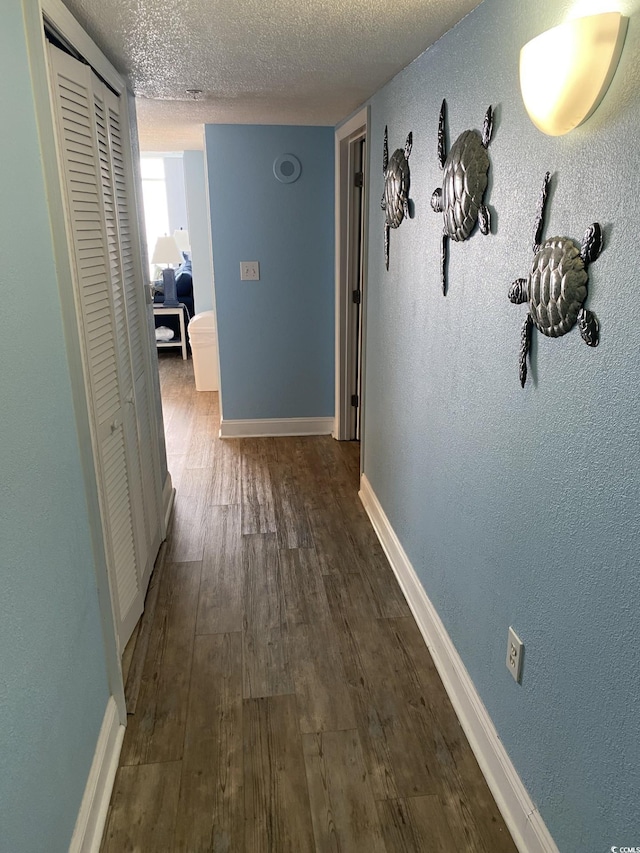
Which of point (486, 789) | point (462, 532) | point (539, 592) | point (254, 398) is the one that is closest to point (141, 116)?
point (254, 398)

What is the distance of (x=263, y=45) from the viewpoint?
2.08m

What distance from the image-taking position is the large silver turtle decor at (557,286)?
118 centimetres

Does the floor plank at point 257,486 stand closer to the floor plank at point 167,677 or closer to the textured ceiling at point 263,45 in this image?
the floor plank at point 167,677

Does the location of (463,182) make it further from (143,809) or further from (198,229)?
(198,229)

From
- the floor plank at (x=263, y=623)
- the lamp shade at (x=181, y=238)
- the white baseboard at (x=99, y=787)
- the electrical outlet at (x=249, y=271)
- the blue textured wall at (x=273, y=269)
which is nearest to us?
the white baseboard at (x=99, y=787)

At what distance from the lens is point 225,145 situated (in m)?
3.98

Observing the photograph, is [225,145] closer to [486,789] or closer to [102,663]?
[102,663]

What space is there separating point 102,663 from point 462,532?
114cm

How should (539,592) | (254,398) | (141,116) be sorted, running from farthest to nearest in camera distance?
(254,398) → (141,116) → (539,592)

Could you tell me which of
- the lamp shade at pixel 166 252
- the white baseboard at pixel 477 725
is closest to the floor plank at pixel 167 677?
the white baseboard at pixel 477 725

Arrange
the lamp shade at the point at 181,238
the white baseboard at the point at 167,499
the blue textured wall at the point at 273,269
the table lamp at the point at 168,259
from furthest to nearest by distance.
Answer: the lamp shade at the point at 181,238
the table lamp at the point at 168,259
the blue textured wall at the point at 273,269
the white baseboard at the point at 167,499

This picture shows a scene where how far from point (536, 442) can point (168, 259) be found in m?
6.53

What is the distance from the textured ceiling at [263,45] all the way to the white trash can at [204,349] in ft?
7.96

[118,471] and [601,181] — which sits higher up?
[601,181]
